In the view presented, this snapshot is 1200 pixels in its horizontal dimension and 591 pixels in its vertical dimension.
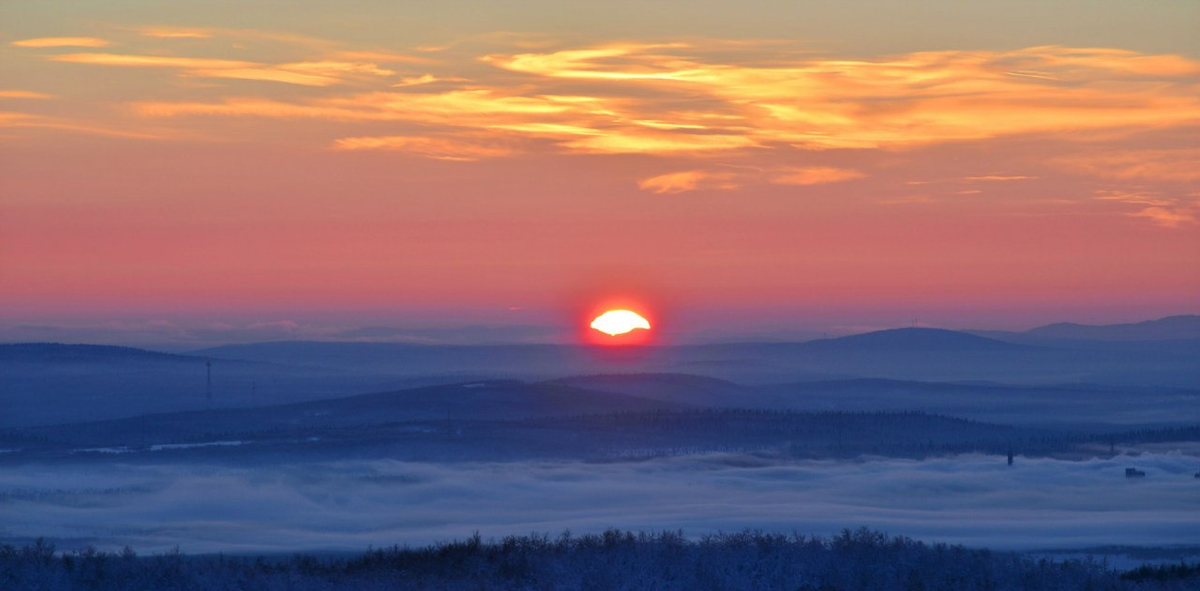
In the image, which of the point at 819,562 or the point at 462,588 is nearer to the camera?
the point at 462,588

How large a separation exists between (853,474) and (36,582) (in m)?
164

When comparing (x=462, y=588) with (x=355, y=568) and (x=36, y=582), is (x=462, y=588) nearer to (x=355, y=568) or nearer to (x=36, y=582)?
(x=355, y=568)

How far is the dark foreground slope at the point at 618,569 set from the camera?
43.3 m

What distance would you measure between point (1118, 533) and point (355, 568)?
7493cm

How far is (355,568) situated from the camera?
4750 cm

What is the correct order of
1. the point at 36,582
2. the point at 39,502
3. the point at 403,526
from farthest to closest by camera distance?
the point at 39,502 < the point at 403,526 < the point at 36,582

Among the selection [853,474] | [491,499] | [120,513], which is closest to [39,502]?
[120,513]

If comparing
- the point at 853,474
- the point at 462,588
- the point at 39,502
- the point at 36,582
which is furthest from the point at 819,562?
the point at 853,474

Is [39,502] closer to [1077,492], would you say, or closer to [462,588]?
[1077,492]

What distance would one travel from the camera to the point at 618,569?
4694cm

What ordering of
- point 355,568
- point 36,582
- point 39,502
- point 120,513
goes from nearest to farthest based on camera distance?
1. point 36,582
2. point 355,568
3. point 120,513
4. point 39,502

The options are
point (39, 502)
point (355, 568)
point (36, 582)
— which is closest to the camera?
point (36, 582)

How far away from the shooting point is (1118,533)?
349 ft

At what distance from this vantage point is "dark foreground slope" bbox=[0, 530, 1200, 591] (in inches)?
1706
